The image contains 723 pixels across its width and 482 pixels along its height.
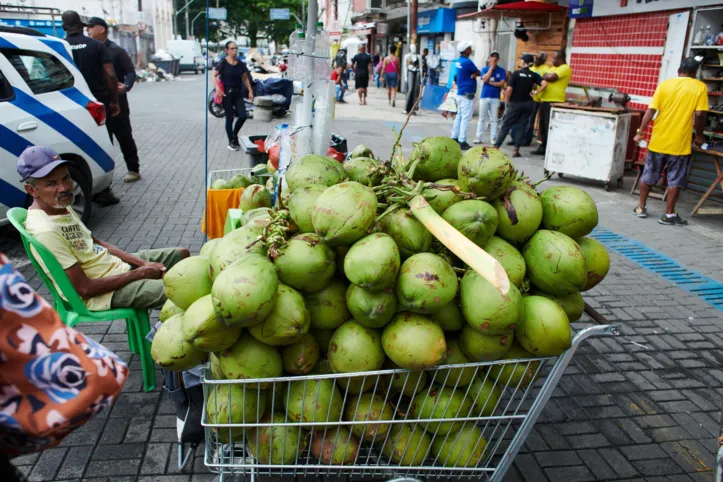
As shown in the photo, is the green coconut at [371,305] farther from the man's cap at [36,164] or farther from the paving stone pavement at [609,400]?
the man's cap at [36,164]

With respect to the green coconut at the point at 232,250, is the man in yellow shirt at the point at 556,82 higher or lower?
higher

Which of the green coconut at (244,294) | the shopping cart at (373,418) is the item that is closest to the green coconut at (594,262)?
the shopping cart at (373,418)

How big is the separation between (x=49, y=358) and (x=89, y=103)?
19.1 feet

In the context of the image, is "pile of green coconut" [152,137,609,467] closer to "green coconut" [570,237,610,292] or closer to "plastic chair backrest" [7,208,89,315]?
"green coconut" [570,237,610,292]

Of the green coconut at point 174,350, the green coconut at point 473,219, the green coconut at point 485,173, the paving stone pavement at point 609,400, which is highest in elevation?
the green coconut at point 485,173

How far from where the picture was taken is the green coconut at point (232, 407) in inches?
78.5

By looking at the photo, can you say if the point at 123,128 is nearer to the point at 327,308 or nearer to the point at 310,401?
the point at 327,308

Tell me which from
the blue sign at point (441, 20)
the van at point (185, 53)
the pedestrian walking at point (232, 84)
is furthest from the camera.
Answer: the van at point (185, 53)

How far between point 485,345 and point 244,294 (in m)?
0.89

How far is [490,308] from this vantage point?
Result: 1865 millimetres

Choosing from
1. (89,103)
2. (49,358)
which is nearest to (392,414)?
(49,358)

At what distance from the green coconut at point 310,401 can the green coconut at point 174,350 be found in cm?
40

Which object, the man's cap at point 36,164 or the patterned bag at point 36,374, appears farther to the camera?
the man's cap at point 36,164

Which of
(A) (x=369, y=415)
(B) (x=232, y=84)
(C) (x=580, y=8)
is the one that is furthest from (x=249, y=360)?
(C) (x=580, y=8)
